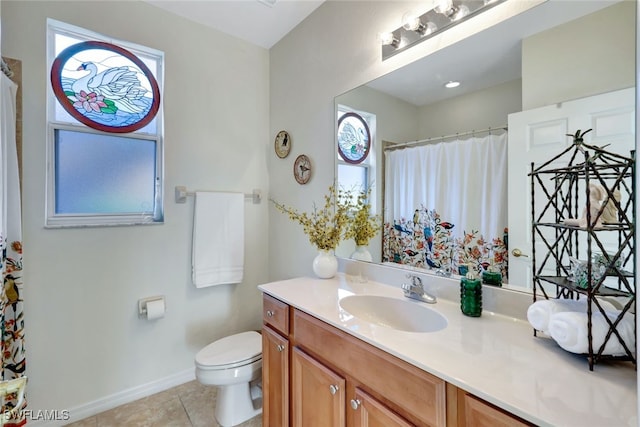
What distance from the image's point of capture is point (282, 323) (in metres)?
1.38

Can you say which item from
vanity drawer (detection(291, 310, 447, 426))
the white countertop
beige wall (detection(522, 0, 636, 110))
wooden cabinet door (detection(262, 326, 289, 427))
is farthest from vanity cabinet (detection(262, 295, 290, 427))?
beige wall (detection(522, 0, 636, 110))

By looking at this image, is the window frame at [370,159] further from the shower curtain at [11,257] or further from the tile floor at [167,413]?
the shower curtain at [11,257]

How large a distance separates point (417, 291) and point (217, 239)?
149 centimetres

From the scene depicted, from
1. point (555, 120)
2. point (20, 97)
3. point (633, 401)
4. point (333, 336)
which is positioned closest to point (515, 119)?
point (555, 120)

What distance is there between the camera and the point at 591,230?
0.75 meters

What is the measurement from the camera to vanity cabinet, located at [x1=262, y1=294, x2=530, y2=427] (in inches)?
29.0

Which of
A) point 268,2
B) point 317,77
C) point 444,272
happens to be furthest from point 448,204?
point 268,2

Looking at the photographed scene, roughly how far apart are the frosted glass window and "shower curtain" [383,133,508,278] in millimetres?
1623

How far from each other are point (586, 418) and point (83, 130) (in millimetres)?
2471

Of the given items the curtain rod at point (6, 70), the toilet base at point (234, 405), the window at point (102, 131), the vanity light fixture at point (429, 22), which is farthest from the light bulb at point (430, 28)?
the toilet base at point (234, 405)

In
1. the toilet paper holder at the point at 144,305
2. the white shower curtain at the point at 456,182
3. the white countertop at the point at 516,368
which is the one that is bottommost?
the toilet paper holder at the point at 144,305

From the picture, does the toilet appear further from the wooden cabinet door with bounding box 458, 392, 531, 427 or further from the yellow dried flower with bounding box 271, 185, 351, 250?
the wooden cabinet door with bounding box 458, 392, 531, 427

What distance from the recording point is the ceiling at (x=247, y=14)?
1.90m

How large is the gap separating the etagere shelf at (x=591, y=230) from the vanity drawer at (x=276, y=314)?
3.31ft
